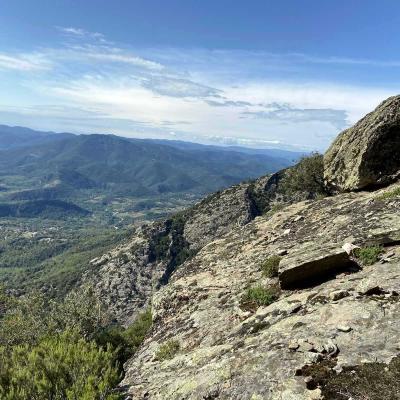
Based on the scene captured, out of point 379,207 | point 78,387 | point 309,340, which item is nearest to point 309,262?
point 309,340

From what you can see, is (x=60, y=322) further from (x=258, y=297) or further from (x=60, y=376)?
(x=258, y=297)

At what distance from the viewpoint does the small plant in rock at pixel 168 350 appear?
23.0 m

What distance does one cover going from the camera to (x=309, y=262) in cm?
2259

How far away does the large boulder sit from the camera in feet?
→ 125

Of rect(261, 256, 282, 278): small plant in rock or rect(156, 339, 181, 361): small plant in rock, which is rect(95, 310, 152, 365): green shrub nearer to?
rect(156, 339, 181, 361): small plant in rock

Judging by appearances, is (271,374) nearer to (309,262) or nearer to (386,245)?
(309,262)

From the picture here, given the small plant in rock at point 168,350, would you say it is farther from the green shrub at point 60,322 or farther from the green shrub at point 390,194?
the green shrub at point 60,322

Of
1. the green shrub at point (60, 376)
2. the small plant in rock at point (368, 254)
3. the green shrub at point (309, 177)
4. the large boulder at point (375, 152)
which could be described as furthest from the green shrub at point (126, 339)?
the green shrub at point (309, 177)

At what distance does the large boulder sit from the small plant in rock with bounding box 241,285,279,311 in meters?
19.4

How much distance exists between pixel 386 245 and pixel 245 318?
30.6ft

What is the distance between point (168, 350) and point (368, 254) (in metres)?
12.6

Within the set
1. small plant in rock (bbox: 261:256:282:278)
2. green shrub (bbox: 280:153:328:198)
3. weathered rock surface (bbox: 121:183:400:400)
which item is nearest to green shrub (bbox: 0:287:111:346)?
weathered rock surface (bbox: 121:183:400:400)

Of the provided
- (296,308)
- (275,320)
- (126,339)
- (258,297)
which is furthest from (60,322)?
(296,308)

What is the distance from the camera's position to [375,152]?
38406mm
